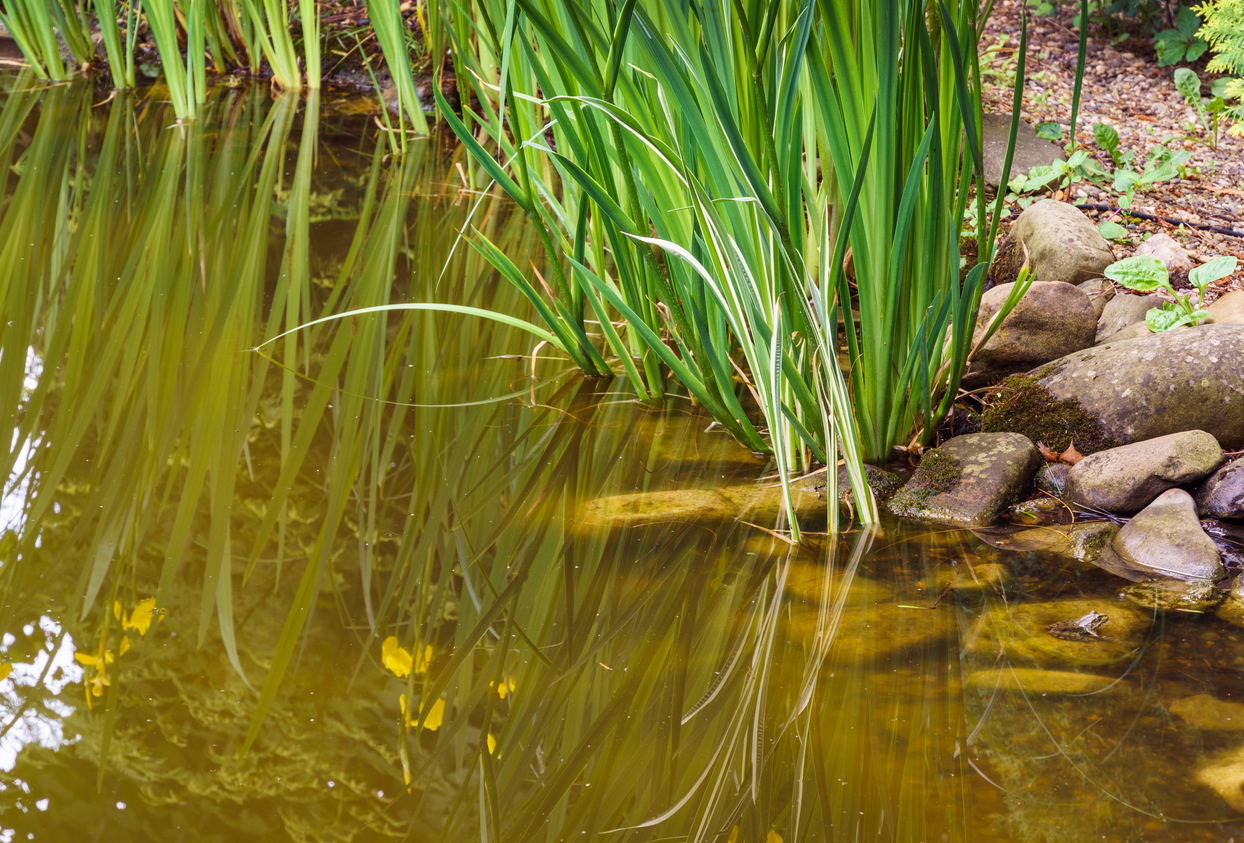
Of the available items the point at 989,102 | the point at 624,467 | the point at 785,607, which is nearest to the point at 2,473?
the point at 624,467

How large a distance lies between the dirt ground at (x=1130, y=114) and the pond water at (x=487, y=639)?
1572 mm

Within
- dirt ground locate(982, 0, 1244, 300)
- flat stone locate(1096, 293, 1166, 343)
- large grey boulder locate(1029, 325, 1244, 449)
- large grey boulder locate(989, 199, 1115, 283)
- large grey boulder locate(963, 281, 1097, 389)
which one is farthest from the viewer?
dirt ground locate(982, 0, 1244, 300)

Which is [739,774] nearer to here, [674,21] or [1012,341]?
[674,21]

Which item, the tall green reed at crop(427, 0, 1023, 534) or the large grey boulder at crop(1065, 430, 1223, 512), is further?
the large grey boulder at crop(1065, 430, 1223, 512)

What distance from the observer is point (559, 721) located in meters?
1.04

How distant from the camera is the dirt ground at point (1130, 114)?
2.64m

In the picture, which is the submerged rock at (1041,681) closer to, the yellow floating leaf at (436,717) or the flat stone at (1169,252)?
the yellow floating leaf at (436,717)

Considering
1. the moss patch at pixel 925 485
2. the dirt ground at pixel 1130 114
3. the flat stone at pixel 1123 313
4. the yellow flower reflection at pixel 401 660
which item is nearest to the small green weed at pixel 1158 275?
the flat stone at pixel 1123 313

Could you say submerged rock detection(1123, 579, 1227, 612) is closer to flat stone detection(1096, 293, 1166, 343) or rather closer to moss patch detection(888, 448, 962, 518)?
moss patch detection(888, 448, 962, 518)

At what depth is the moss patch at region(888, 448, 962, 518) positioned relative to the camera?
60.6 inches

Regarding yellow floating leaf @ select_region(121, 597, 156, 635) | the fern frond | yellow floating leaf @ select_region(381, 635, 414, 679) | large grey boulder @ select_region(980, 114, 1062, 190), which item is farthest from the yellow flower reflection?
the fern frond

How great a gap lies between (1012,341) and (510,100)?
3.87 ft

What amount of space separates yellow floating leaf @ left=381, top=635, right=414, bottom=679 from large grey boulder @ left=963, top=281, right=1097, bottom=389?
1.36m

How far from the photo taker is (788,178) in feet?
4.59
